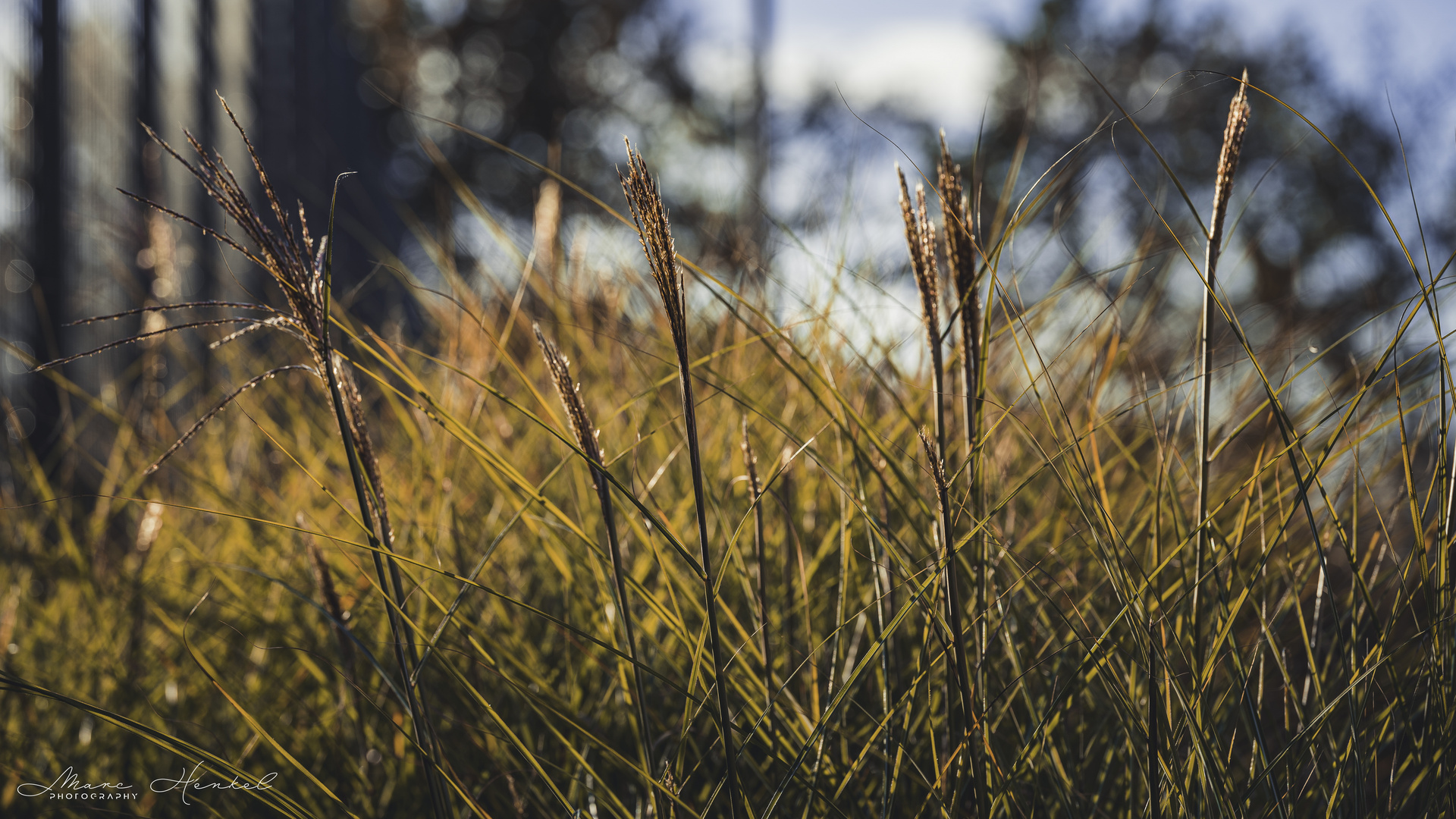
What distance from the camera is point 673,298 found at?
1.86 ft

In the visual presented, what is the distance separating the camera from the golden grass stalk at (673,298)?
22.0 inches

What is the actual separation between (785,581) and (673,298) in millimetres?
582

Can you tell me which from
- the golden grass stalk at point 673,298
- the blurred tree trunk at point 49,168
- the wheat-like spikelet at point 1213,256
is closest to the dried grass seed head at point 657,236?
the golden grass stalk at point 673,298

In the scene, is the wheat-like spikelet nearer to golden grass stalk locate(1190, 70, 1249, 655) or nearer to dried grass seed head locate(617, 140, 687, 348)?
golden grass stalk locate(1190, 70, 1249, 655)

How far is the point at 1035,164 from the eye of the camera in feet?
38.3

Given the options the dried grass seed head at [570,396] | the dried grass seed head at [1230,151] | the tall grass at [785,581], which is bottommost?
the tall grass at [785,581]

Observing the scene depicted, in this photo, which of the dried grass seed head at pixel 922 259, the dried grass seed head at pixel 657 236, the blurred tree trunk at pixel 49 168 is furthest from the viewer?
the blurred tree trunk at pixel 49 168

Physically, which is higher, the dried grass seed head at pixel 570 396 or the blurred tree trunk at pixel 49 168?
the blurred tree trunk at pixel 49 168

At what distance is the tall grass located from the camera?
0.68 metres

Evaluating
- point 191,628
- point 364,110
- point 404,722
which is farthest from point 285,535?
point 364,110

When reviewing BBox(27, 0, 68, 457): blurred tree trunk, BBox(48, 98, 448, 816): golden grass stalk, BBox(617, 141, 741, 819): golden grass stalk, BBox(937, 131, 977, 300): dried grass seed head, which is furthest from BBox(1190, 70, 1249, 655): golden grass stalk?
BBox(27, 0, 68, 457): blurred tree trunk

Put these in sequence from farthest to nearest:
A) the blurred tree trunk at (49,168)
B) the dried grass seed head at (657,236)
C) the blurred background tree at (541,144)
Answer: the blurred tree trunk at (49,168) → the blurred background tree at (541,144) → the dried grass seed head at (657,236)

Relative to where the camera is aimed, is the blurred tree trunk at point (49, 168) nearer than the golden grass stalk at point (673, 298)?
No

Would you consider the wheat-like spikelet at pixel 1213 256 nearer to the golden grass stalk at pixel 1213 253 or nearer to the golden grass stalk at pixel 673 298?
the golden grass stalk at pixel 1213 253
